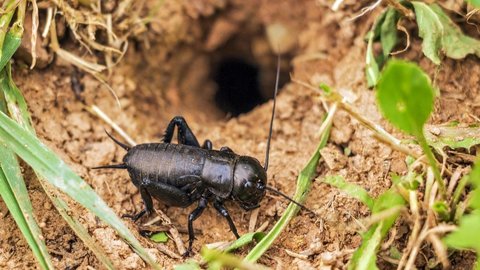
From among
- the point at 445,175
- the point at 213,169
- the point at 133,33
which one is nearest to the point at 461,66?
the point at 445,175

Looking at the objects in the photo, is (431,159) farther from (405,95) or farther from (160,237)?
(160,237)

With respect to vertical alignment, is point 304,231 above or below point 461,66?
below

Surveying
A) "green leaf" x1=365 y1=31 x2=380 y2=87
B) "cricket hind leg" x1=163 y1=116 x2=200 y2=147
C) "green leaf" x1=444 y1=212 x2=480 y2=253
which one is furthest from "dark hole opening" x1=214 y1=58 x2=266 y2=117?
"green leaf" x1=444 y1=212 x2=480 y2=253

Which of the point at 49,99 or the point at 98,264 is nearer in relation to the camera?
the point at 98,264

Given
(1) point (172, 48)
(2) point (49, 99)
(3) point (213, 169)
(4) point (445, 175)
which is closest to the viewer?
(4) point (445, 175)

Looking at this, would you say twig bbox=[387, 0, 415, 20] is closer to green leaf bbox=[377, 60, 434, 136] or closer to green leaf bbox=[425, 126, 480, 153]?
green leaf bbox=[425, 126, 480, 153]

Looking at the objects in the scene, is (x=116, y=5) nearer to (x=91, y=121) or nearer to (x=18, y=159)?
(x=91, y=121)

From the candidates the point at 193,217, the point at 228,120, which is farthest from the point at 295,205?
the point at 228,120
